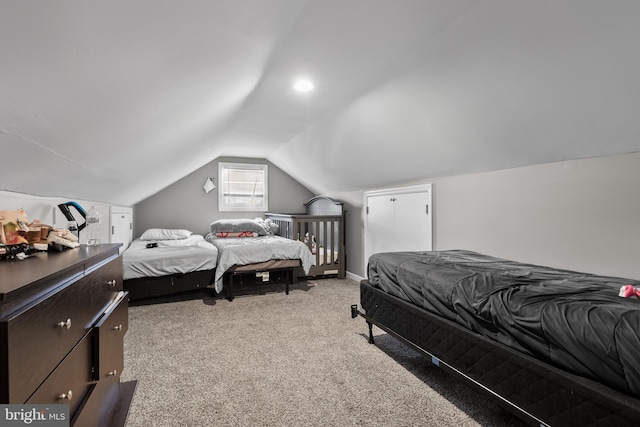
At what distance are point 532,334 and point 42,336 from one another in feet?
5.43

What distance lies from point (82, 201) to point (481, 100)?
10.6 ft

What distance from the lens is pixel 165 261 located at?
3.45 metres

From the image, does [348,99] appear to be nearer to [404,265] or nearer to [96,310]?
[404,265]

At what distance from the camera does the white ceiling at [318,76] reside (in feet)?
3.08

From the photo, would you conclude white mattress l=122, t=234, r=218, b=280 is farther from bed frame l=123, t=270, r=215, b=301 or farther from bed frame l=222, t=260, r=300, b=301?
bed frame l=222, t=260, r=300, b=301

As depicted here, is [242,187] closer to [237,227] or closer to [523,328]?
[237,227]

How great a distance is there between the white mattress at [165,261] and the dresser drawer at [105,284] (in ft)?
5.97

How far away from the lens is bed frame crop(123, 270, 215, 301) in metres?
3.35

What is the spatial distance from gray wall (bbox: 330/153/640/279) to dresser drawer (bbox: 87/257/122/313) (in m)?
2.71

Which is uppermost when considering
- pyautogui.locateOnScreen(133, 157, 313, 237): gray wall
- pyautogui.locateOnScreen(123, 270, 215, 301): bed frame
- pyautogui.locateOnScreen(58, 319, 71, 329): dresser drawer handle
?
pyautogui.locateOnScreen(133, 157, 313, 237): gray wall

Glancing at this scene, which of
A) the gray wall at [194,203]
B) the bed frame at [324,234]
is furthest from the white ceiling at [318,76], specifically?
the gray wall at [194,203]

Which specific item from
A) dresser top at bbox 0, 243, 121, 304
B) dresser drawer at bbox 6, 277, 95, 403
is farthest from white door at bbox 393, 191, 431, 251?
dresser drawer at bbox 6, 277, 95, 403

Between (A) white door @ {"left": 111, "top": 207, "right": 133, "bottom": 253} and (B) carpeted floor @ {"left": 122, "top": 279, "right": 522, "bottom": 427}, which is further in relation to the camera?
(A) white door @ {"left": 111, "top": 207, "right": 133, "bottom": 253}

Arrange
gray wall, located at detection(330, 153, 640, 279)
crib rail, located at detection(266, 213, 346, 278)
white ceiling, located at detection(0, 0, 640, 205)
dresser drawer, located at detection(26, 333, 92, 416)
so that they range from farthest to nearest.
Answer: crib rail, located at detection(266, 213, 346, 278) → gray wall, located at detection(330, 153, 640, 279) → white ceiling, located at detection(0, 0, 640, 205) → dresser drawer, located at detection(26, 333, 92, 416)
